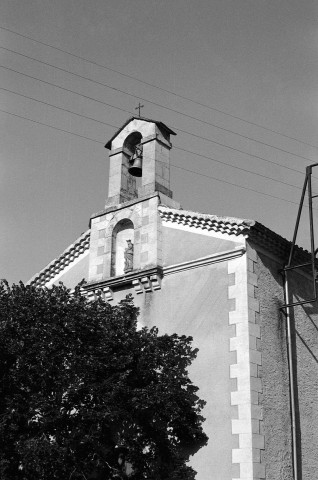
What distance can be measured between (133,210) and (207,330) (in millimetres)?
3968

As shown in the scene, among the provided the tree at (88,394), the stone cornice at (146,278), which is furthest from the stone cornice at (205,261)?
the tree at (88,394)

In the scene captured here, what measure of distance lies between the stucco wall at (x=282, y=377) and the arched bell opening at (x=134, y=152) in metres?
4.57

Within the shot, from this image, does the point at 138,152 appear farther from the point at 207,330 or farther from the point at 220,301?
the point at 207,330

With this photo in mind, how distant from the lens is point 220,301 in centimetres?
1445

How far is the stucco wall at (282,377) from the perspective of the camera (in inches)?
531

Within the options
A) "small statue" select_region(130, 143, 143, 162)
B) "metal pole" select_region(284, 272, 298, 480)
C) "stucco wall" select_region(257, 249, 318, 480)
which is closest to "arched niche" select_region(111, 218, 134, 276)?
"small statue" select_region(130, 143, 143, 162)

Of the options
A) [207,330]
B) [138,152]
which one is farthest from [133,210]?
[207,330]

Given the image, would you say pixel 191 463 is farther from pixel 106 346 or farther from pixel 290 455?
pixel 106 346

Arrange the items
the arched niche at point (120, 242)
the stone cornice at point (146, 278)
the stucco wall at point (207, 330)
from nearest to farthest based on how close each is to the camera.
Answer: the stucco wall at point (207, 330), the stone cornice at point (146, 278), the arched niche at point (120, 242)

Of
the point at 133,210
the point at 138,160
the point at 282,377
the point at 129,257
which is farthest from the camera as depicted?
the point at 138,160

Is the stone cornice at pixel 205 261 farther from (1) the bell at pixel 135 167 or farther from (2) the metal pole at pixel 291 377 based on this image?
(1) the bell at pixel 135 167

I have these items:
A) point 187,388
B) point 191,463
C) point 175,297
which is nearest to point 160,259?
point 175,297

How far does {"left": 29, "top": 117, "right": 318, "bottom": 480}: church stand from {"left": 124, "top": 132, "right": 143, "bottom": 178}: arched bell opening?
40mm

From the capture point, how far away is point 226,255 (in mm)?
14711
